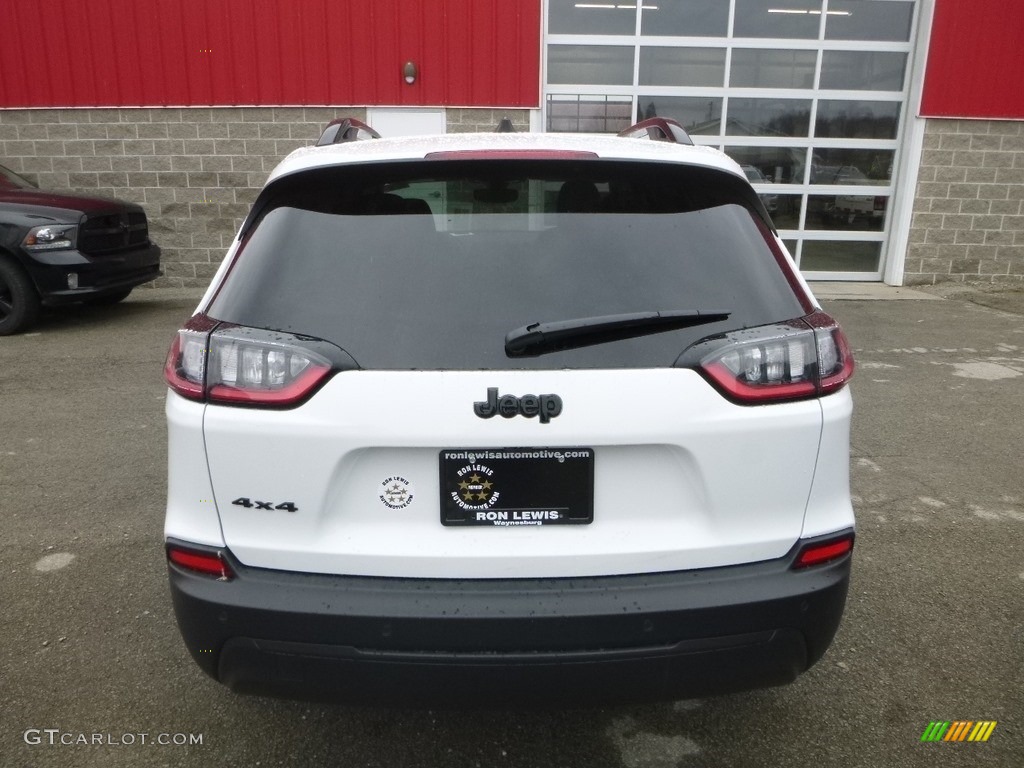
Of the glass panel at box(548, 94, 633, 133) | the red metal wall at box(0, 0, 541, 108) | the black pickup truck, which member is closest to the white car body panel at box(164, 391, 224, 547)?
the black pickup truck

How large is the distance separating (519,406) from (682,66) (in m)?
10.2

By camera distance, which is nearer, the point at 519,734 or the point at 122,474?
the point at 519,734

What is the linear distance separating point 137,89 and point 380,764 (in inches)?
409

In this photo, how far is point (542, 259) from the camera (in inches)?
73.1

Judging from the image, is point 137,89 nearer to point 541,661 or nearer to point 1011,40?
point 541,661

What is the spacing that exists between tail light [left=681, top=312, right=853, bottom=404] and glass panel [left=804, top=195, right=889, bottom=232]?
10.2 metres

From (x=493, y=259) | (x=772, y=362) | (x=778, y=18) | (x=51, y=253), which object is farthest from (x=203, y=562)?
(x=778, y=18)

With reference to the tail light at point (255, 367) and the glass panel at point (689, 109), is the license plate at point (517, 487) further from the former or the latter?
the glass panel at point (689, 109)

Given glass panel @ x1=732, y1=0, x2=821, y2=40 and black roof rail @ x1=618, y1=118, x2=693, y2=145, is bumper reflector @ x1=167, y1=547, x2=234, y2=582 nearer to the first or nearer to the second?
black roof rail @ x1=618, y1=118, x2=693, y2=145

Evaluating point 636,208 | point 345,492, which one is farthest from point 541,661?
point 636,208

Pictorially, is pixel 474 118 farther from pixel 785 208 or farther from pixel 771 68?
pixel 785 208

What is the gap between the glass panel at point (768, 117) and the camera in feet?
35.0

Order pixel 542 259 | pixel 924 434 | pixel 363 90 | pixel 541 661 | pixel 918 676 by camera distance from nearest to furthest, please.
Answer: pixel 541 661 < pixel 542 259 < pixel 918 676 < pixel 924 434 < pixel 363 90

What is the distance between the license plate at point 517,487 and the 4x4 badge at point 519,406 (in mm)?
86
